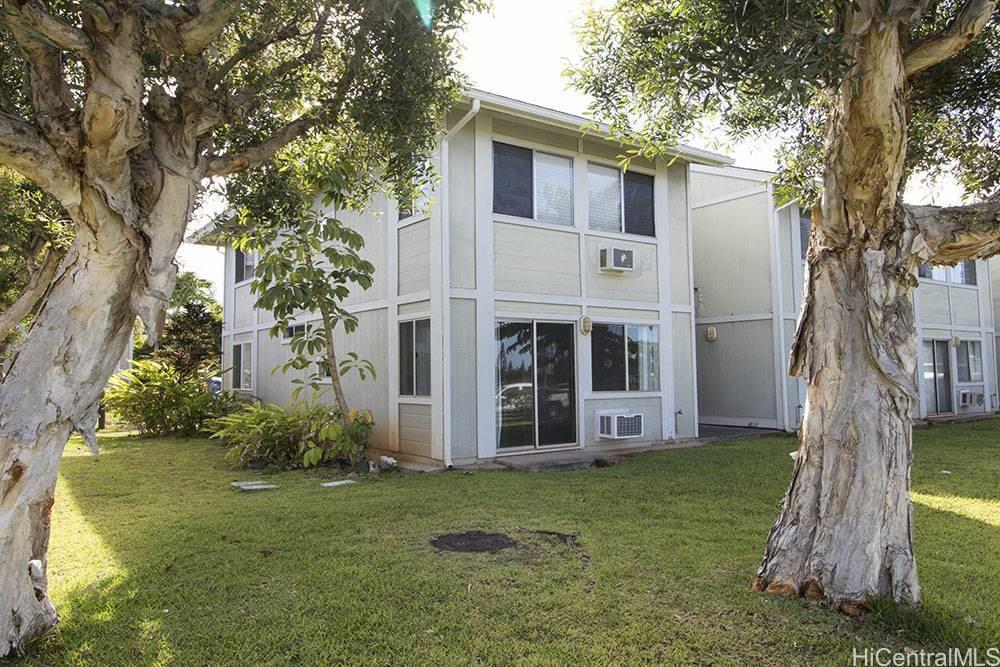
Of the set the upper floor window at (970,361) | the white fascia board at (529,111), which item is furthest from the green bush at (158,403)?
the upper floor window at (970,361)

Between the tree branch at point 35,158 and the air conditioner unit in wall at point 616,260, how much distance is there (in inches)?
317

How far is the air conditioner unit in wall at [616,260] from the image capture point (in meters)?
10.4

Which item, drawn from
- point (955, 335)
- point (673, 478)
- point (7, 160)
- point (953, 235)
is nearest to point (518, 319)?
point (673, 478)

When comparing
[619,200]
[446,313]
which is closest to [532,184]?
[619,200]

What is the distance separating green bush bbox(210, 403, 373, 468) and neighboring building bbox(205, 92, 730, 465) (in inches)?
43.2

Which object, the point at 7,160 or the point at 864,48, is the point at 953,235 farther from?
the point at 7,160

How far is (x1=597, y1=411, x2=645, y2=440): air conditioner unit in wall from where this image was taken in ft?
33.1

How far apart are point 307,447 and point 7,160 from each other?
605 centimetres

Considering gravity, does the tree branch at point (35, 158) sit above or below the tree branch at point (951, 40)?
below

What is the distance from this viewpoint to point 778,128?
5836 mm

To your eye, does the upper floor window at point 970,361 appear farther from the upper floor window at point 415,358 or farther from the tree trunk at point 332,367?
the tree trunk at point 332,367

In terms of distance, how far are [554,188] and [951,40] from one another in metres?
6.66

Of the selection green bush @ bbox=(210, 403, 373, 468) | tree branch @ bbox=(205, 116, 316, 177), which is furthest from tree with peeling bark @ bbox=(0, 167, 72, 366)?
tree branch @ bbox=(205, 116, 316, 177)

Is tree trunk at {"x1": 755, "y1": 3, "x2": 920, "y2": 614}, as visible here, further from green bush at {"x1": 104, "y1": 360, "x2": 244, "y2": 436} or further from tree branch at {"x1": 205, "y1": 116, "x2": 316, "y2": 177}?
green bush at {"x1": 104, "y1": 360, "x2": 244, "y2": 436}
